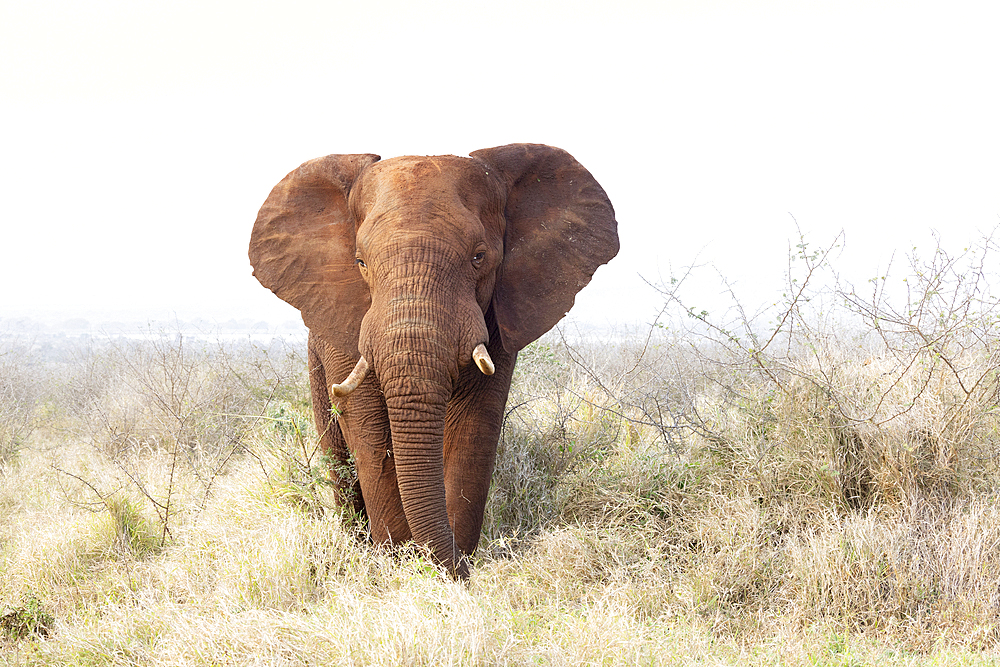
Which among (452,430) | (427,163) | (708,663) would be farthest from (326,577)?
(427,163)

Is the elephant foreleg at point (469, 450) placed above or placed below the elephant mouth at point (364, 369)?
below

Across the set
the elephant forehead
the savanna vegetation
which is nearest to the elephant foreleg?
the savanna vegetation

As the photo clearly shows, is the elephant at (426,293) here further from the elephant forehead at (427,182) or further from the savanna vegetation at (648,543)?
the savanna vegetation at (648,543)

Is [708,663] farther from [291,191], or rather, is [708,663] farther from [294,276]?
[291,191]

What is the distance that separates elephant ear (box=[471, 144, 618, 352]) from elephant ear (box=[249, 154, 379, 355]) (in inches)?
39.2

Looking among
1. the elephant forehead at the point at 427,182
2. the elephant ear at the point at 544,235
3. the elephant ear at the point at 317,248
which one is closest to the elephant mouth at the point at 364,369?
the elephant ear at the point at 317,248

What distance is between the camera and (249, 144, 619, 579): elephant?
15.2 feet

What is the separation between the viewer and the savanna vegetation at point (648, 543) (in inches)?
154

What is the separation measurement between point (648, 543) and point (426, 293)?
7.70 feet

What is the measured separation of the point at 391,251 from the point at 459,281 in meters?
0.46

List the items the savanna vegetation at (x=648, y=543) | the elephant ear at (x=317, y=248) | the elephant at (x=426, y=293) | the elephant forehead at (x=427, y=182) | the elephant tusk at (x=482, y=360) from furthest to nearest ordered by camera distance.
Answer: the elephant ear at (x=317, y=248), the elephant forehead at (x=427, y=182), the elephant at (x=426, y=293), the elephant tusk at (x=482, y=360), the savanna vegetation at (x=648, y=543)

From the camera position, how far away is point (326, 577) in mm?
4906

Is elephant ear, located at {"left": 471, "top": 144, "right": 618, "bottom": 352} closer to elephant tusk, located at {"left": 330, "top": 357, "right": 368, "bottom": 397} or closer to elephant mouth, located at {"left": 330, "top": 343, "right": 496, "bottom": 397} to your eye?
elephant mouth, located at {"left": 330, "top": 343, "right": 496, "bottom": 397}

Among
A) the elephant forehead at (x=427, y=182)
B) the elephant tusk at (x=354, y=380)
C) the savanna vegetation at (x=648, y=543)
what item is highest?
A: the elephant forehead at (x=427, y=182)
